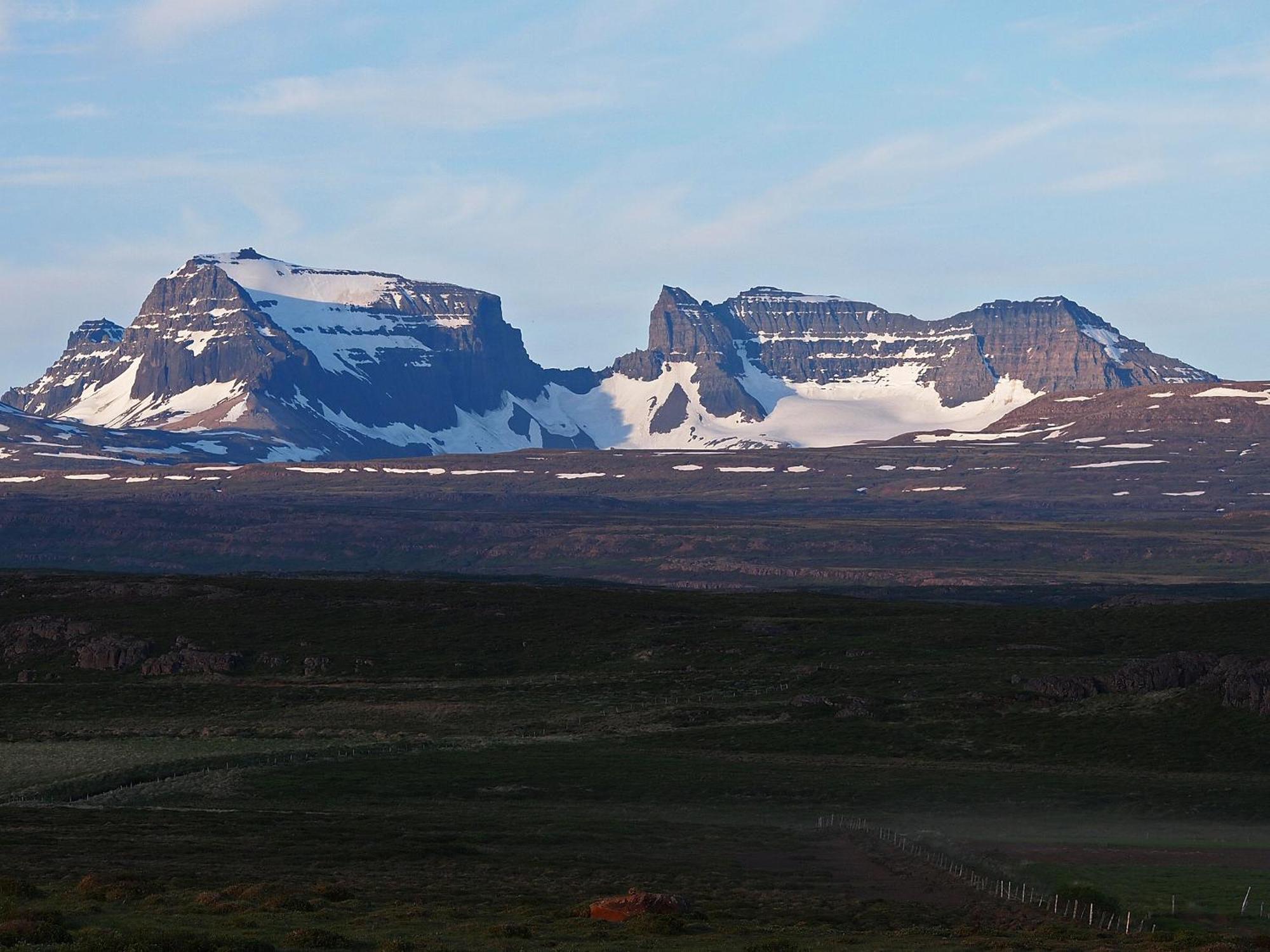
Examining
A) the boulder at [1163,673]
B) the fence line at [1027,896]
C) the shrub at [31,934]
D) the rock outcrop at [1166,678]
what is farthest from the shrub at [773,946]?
the boulder at [1163,673]

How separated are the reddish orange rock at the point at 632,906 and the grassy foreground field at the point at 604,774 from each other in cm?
92

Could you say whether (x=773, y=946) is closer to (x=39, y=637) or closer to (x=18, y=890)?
(x=18, y=890)

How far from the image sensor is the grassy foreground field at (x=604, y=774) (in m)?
42.5

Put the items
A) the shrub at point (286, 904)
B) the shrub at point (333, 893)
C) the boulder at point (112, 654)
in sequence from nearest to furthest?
1. the shrub at point (286, 904)
2. the shrub at point (333, 893)
3. the boulder at point (112, 654)

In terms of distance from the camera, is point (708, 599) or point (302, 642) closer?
point (302, 642)

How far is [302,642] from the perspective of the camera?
120250 mm

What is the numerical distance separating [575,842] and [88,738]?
3658cm

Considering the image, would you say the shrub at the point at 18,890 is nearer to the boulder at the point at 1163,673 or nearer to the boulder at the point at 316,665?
the boulder at the point at 1163,673

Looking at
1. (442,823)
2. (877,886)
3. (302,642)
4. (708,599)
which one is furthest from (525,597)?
(877,886)

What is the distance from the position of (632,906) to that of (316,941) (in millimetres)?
8619

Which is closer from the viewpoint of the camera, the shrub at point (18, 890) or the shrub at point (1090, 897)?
the shrub at point (18, 890)

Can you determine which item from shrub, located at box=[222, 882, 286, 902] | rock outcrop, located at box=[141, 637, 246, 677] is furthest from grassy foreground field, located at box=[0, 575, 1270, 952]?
rock outcrop, located at box=[141, 637, 246, 677]

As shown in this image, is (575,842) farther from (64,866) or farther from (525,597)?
(525,597)

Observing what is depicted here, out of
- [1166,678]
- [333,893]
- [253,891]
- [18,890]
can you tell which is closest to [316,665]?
[1166,678]
